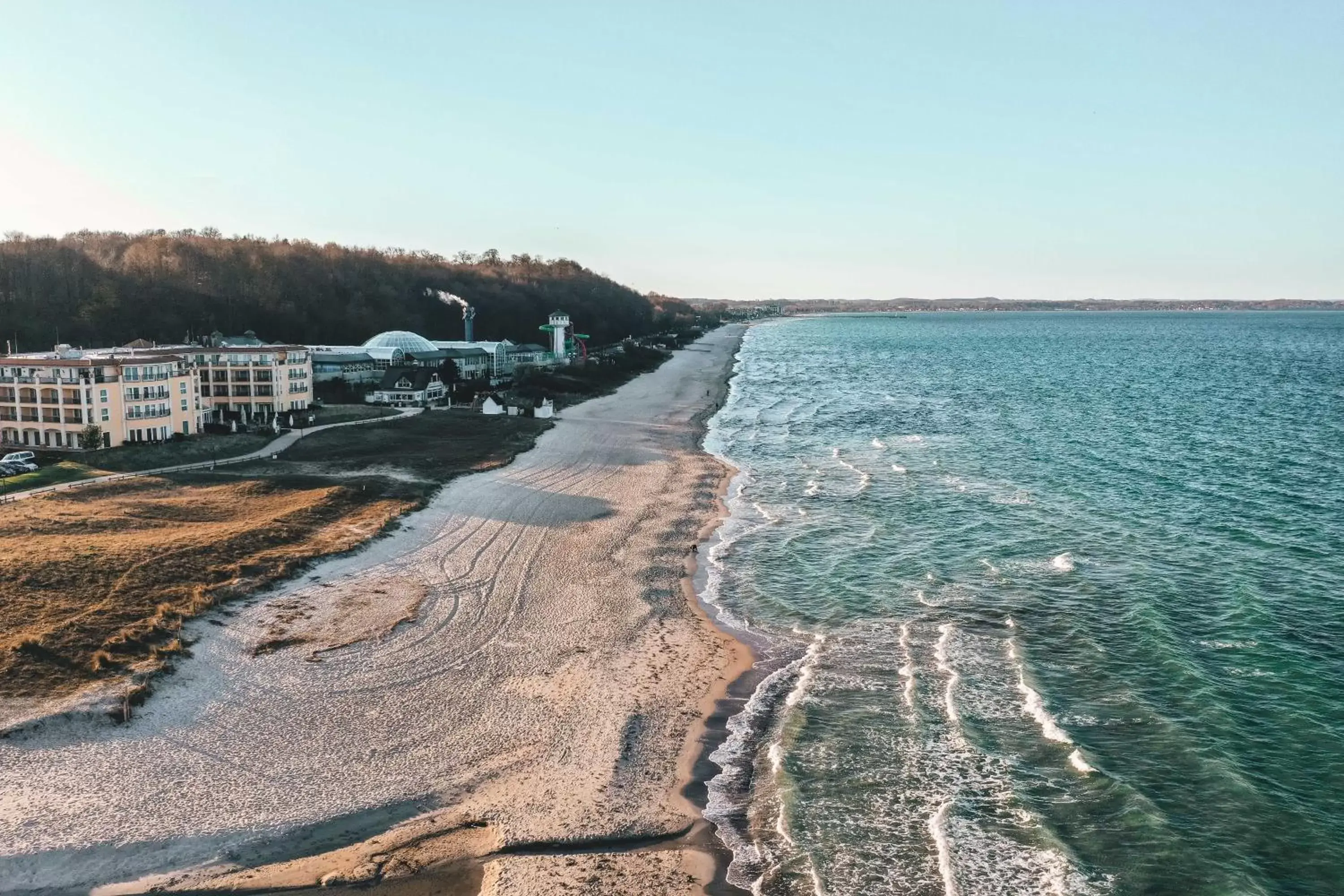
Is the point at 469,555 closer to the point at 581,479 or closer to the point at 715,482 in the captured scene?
the point at 581,479

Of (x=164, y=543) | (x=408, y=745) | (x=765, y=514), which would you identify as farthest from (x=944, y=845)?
(x=164, y=543)

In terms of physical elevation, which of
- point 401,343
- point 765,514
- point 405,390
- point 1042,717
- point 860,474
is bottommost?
point 1042,717

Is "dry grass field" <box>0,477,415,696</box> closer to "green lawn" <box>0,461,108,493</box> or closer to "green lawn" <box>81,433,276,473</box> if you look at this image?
"green lawn" <box>0,461,108,493</box>

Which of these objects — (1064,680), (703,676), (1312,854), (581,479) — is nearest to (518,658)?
(703,676)

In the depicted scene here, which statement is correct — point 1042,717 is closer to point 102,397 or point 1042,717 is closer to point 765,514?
point 765,514

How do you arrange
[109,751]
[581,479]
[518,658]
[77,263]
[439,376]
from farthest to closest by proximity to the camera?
[77,263], [439,376], [581,479], [518,658], [109,751]

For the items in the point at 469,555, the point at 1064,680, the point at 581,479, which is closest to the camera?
the point at 1064,680

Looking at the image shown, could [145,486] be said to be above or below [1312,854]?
above

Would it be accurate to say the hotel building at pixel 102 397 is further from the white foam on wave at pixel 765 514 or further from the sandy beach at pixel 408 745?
the white foam on wave at pixel 765 514
